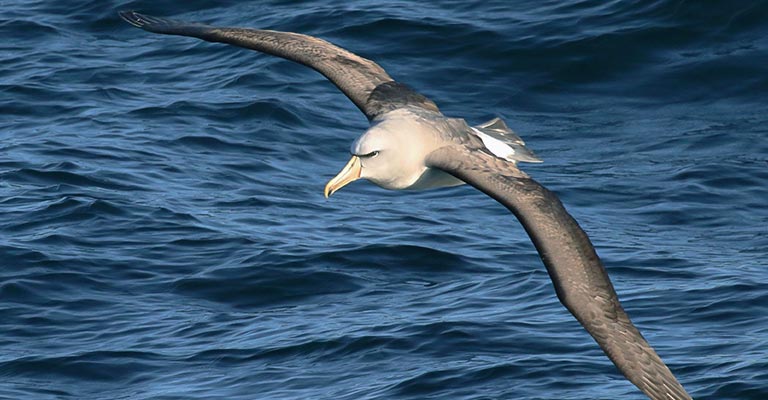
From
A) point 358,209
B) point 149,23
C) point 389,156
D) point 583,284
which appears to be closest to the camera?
point 583,284

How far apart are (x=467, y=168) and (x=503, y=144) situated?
3.49 ft

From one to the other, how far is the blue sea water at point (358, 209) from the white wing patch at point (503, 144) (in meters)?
1.70

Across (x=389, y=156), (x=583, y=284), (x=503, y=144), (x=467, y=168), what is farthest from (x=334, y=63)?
(x=583, y=284)

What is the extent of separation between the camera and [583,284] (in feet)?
29.0

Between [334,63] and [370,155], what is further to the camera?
[334,63]

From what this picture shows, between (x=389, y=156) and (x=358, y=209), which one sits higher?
(x=389, y=156)

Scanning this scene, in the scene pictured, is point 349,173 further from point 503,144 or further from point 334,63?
point 334,63

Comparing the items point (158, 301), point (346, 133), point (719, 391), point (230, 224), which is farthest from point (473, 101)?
point (719, 391)

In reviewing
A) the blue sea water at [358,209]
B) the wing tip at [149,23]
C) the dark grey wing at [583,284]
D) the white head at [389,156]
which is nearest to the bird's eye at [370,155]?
the white head at [389,156]

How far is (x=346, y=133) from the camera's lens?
16688mm

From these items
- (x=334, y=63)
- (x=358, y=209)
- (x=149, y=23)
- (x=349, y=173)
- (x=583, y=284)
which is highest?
(x=149, y=23)

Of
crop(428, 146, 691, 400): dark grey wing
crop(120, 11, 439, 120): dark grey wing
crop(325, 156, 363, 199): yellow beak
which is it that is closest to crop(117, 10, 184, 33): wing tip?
crop(120, 11, 439, 120): dark grey wing

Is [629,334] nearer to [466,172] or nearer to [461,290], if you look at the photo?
[466,172]

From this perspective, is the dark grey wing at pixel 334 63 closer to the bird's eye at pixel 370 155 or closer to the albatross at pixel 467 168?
the albatross at pixel 467 168
